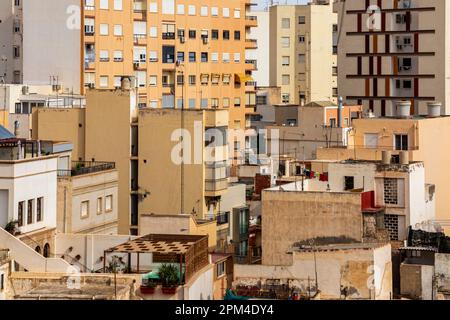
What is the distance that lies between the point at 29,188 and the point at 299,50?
5996cm

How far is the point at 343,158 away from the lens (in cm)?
4103

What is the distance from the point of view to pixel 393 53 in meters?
67.9

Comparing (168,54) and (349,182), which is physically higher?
(168,54)

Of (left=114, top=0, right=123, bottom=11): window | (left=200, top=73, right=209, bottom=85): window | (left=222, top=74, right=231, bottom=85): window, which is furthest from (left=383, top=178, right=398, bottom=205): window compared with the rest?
(left=222, top=74, right=231, bottom=85): window

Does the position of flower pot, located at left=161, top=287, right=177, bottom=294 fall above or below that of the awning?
below

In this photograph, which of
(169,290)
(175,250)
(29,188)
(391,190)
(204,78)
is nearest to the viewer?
(169,290)

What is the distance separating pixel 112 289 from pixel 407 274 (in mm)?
9679

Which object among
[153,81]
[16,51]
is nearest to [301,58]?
[153,81]

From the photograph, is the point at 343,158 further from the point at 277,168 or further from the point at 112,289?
the point at 112,289

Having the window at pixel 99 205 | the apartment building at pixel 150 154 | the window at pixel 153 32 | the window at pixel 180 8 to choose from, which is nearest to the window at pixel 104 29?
the window at pixel 153 32

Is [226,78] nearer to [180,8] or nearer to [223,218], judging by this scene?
[180,8]

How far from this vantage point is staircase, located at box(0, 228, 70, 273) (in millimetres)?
24469

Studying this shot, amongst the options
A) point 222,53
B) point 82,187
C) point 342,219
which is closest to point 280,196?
point 342,219

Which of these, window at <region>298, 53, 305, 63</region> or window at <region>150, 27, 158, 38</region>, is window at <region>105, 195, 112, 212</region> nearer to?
window at <region>150, 27, 158, 38</region>
